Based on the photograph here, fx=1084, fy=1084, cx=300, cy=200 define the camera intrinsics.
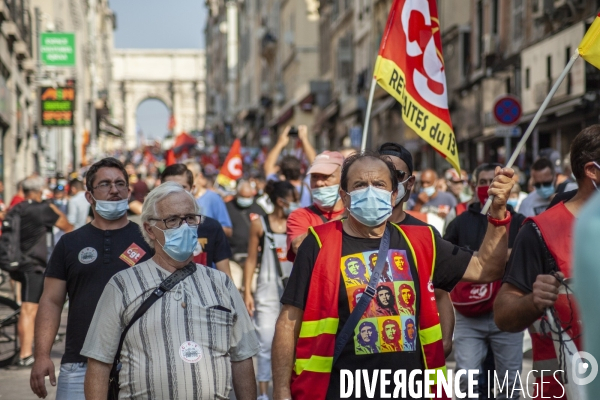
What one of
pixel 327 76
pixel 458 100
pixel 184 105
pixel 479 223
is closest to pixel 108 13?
pixel 184 105

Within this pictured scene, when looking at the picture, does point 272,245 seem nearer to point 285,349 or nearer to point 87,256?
point 87,256

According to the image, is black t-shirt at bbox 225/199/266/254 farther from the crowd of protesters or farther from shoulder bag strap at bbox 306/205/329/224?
the crowd of protesters

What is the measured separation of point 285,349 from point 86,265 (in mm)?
1424

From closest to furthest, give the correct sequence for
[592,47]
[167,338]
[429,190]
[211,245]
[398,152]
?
[167,338]
[592,47]
[398,152]
[211,245]
[429,190]

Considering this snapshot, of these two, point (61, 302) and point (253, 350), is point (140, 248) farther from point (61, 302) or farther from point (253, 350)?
point (253, 350)

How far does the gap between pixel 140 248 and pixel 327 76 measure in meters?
42.9

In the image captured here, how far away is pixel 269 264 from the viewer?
846 centimetres

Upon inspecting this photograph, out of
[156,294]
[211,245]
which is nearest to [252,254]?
[211,245]

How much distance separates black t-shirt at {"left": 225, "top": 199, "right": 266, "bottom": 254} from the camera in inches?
477

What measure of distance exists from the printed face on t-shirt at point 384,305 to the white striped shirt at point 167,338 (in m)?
0.56

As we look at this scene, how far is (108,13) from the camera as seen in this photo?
117 m

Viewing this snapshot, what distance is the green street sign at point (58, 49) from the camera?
2961cm

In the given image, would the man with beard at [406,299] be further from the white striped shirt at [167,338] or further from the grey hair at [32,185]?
the grey hair at [32,185]

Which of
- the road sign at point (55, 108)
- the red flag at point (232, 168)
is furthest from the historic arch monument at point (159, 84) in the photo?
the red flag at point (232, 168)
